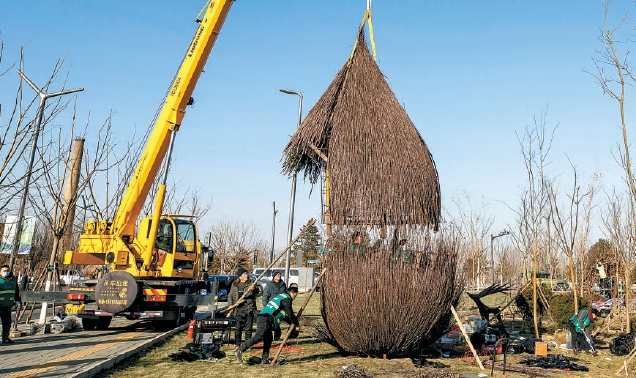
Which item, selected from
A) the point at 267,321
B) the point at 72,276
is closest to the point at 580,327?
the point at 267,321

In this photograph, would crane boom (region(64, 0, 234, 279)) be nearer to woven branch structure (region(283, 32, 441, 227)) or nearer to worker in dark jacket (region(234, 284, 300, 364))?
woven branch structure (region(283, 32, 441, 227))

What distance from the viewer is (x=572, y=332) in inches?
514

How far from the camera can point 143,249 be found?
14422 millimetres

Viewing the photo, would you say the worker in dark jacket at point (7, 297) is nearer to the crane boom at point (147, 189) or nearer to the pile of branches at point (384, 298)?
the crane boom at point (147, 189)

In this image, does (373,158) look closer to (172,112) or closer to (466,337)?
(466,337)

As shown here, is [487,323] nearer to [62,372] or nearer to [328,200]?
[328,200]

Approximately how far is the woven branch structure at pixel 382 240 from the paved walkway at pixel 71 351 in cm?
399

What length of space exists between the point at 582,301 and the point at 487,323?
5057mm

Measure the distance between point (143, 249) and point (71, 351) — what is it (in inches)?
173

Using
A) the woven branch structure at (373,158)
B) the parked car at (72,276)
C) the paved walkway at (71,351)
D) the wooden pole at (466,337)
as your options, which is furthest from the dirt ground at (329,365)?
the parked car at (72,276)

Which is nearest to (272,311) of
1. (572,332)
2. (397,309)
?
(397,309)

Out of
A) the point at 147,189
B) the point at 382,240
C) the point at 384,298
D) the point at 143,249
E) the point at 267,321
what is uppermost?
the point at 147,189

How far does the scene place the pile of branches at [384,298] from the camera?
9.78 m

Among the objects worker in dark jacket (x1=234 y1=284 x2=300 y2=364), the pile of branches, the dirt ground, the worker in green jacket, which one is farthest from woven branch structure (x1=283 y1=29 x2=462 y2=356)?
the worker in green jacket
